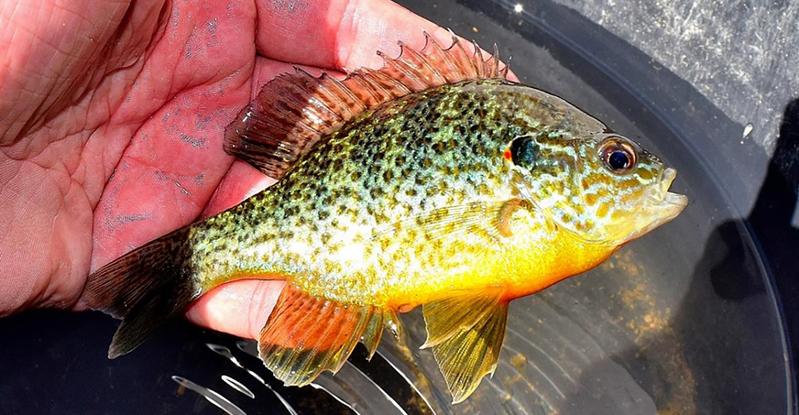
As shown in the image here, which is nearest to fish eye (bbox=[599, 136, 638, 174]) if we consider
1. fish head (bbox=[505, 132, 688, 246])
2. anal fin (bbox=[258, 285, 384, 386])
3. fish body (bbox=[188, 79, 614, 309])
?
fish head (bbox=[505, 132, 688, 246])

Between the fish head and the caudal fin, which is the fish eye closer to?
the fish head

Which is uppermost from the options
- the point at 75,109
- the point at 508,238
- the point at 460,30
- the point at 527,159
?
the point at 460,30

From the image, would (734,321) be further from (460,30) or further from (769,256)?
(460,30)

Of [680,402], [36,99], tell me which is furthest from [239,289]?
[680,402]

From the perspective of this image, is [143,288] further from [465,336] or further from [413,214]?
[465,336]

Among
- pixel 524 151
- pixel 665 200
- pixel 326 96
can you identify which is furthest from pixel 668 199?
pixel 326 96

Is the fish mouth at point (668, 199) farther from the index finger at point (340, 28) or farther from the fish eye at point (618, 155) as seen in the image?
the index finger at point (340, 28)
